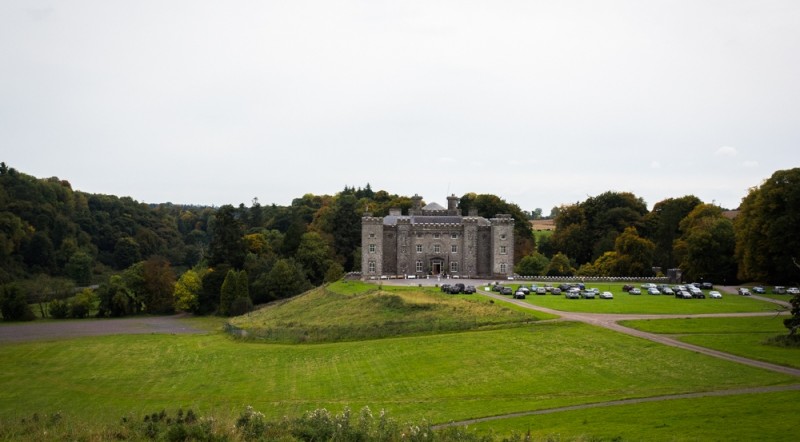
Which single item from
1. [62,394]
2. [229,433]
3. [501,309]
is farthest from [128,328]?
[229,433]

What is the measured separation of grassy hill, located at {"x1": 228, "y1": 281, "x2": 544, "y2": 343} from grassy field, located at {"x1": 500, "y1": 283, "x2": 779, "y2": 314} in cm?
467

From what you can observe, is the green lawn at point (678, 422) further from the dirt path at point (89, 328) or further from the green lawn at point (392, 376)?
the dirt path at point (89, 328)

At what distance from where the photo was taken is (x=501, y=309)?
148 feet

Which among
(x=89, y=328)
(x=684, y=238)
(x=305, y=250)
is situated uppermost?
(x=684, y=238)

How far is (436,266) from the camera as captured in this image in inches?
2926

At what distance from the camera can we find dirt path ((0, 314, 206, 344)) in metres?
60.1

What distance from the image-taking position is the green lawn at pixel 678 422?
19422 mm

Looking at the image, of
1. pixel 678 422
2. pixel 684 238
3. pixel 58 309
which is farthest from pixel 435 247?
pixel 678 422

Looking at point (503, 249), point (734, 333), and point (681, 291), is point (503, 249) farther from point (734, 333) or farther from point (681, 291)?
point (734, 333)

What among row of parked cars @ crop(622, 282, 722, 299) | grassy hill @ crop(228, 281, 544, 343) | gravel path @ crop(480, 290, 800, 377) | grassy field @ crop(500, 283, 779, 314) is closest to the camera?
gravel path @ crop(480, 290, 800, 377)

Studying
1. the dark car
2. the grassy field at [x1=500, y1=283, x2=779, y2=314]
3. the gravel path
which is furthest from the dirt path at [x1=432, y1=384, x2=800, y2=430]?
the dark car

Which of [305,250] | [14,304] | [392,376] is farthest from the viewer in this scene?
[305,250]

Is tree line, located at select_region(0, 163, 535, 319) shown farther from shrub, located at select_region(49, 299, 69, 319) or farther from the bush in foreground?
the bush in foreground

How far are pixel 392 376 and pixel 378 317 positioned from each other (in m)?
15.1
